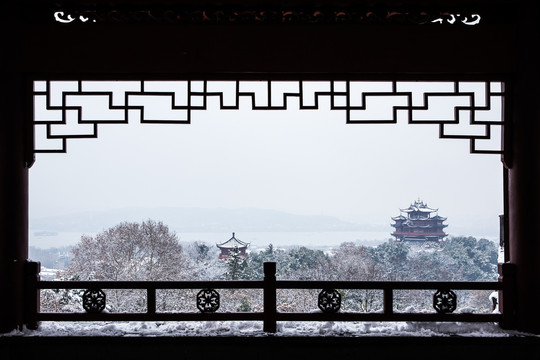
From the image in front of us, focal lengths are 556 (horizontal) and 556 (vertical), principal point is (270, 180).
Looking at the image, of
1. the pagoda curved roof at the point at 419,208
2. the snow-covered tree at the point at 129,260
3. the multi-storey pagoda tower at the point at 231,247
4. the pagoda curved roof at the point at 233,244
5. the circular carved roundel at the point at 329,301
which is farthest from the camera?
the pagoda curved roof at the point at 419,208

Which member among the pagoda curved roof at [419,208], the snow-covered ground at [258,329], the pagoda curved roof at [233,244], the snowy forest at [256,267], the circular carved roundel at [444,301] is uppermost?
the pagoda curved roof at [419,208]

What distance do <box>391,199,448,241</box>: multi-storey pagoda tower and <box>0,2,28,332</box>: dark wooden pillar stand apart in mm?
11906

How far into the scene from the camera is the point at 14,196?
2.95 meters

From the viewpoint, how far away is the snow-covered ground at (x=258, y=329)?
9.71 feet

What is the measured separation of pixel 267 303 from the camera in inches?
118

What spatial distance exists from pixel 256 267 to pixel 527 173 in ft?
34.9

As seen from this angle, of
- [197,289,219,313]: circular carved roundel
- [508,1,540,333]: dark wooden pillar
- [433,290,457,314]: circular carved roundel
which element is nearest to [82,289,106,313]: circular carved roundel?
[197,289,219,313]: circular carved roundel

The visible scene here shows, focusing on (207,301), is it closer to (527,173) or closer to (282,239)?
(527,173)

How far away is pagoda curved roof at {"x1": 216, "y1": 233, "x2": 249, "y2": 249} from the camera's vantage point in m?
13.5

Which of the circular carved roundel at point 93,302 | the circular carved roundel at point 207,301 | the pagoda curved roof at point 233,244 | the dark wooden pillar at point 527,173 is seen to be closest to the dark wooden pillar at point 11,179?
the circular carved roundel at point 93,302

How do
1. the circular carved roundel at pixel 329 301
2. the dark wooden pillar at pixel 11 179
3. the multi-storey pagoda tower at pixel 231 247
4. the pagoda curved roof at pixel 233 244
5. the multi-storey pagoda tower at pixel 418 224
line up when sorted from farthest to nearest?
the multi-storey pagoda tower at pixel 418 224
the pagoda curved roof at pixel 233 244
the multi-storey pagoda tower at pixel 231 247
the circular carved roundel at pixel 329 301
the dark wooden pillar at pixel 11 179

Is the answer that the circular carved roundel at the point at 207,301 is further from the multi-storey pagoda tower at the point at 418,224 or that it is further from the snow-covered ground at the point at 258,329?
the multi-storey pagoda tower at the point at 418,224
